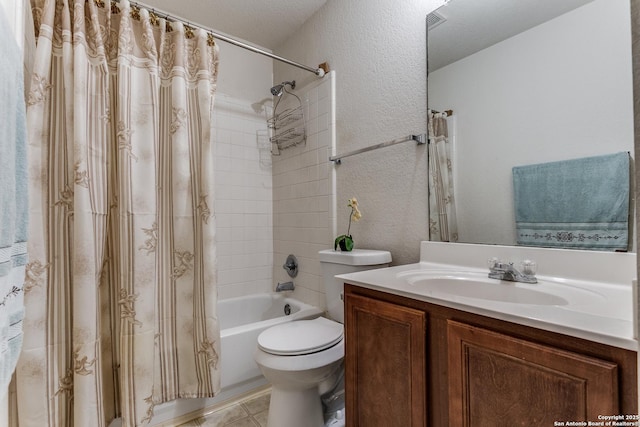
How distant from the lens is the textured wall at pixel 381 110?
1.45 meters

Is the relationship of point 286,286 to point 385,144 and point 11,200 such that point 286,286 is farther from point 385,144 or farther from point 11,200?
point 11,200

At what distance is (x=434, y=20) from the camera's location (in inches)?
54.2

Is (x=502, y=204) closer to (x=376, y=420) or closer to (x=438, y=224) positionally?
(x=438, y=224)

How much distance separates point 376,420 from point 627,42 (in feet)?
Result: 4.53

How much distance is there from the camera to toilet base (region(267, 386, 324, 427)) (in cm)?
130

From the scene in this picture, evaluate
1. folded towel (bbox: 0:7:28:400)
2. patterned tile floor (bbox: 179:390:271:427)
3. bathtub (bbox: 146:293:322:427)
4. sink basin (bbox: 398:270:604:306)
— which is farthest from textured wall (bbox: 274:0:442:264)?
folded towel (bbox: 0:7:28:400)

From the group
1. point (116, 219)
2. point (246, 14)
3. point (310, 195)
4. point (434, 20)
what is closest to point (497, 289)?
point (434, 20)

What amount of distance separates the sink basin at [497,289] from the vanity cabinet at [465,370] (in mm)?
115

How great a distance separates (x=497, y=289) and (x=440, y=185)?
20.7 inches

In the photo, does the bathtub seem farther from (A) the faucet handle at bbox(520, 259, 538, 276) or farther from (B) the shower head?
(B) the shower head

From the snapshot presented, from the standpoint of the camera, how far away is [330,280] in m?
1.59

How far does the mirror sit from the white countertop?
0.45 ft

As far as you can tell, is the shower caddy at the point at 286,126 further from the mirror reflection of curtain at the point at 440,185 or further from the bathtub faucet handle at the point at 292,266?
the mirror reflection of curtain at the point at 440,185

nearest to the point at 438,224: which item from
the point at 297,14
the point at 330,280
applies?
the point at 330,280
